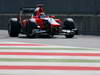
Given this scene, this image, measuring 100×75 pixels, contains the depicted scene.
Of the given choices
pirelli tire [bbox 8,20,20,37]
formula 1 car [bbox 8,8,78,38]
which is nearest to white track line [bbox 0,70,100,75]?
formula 1 car [bbox 8,8,78,38]

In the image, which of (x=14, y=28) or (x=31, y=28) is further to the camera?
(x=14, y=28)

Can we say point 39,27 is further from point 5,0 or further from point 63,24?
point 5,0

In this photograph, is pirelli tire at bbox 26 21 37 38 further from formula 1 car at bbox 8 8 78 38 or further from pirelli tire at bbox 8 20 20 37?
pirelli tire at bbox 8 20 20 37

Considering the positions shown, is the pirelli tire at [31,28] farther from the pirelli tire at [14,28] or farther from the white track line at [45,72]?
the white track line at [45,72]

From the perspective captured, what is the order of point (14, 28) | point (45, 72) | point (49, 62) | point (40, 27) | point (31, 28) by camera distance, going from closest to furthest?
point (45, 72) → point (49, 62) → point (31, 28) → point (40, 27) → point (14, 28)

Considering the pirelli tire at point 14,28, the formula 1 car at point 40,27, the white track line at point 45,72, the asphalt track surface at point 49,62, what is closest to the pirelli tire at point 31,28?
the formula 1 car at point 40,27

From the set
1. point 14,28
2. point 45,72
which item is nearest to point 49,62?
point 45,72

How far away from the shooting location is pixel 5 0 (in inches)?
1212

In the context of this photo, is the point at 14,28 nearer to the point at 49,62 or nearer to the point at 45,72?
the point at 49,62

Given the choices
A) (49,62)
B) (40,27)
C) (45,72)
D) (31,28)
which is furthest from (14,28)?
(45,72)

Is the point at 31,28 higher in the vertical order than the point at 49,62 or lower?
higher

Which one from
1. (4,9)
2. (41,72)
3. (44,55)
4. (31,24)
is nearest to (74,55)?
(44,55)

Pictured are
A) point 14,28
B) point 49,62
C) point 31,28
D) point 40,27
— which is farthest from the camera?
point 14,28

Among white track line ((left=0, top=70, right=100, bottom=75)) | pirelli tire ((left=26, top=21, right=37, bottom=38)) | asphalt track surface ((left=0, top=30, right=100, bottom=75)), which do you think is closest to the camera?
white track line ((left=0, top=70, right=100, bottom=75))
